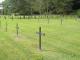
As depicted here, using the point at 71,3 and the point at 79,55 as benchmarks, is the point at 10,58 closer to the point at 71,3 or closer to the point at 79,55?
the point at 79,55

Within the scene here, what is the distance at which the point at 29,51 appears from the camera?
53.4 ft

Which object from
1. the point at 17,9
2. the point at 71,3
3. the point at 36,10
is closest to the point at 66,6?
the point at 71,3

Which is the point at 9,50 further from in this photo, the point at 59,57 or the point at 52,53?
the point at 59,57

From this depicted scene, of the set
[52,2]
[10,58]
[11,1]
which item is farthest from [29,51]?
[11,1]

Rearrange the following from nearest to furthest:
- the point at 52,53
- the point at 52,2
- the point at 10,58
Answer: the point at 10,58 → the point at 52,53 → the point at 52,2

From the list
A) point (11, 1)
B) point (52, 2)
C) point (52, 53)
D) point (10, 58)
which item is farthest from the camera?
point (11, 1)

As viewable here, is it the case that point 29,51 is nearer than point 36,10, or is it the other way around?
point 29,51

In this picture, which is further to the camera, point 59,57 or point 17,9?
point 17,9

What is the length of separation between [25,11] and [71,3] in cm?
1388

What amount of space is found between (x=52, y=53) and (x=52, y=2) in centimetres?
6615

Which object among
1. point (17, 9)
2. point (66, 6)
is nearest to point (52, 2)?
point (66, 6)

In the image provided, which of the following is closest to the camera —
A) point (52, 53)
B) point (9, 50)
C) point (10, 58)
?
point (10, 58)

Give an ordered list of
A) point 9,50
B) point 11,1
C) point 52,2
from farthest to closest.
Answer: point 11,1
point 52,2
point 9,50

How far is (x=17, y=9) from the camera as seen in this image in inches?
3374
